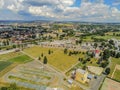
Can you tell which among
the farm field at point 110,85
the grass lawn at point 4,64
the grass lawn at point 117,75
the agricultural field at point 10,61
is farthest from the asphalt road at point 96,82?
the grass lawn at point 4,64

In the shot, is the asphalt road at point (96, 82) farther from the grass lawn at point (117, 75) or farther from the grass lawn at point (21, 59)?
the grass lawn at point (21, 59)

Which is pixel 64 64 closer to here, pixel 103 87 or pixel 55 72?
pixel 55 72

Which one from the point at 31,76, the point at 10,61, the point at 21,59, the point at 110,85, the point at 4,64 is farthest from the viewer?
the point at 21,59

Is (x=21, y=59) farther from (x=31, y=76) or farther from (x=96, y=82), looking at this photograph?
(x=96, y=82)

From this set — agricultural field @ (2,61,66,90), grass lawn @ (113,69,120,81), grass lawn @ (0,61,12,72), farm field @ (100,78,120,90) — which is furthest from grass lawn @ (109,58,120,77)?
grass lawn @ (0,61,12,72)

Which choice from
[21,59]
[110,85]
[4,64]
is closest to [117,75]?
[110,85]

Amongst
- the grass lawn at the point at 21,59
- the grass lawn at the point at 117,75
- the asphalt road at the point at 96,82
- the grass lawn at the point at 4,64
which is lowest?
the grass lawn at the point at 117,75

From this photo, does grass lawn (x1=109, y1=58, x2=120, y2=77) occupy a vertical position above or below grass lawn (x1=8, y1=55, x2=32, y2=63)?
below

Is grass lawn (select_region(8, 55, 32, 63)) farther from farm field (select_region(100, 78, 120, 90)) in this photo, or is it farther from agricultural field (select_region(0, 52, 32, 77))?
farm field (select_region(100, 78, 120, 90))

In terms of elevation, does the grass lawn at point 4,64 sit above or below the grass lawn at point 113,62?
above
